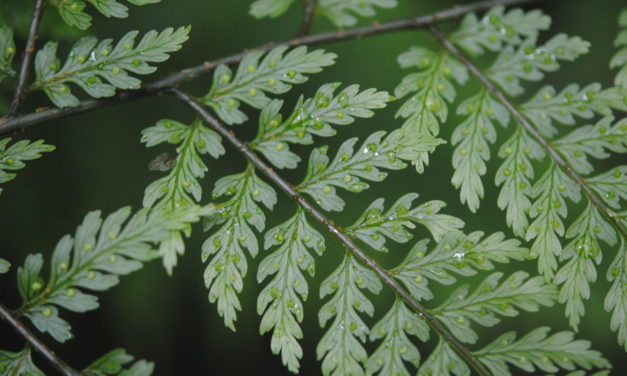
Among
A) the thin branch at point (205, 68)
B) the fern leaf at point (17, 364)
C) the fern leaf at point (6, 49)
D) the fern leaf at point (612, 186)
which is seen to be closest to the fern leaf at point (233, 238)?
→ the thin branch at point (205, 68)

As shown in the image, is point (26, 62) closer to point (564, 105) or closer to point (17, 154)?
point (17, 154)

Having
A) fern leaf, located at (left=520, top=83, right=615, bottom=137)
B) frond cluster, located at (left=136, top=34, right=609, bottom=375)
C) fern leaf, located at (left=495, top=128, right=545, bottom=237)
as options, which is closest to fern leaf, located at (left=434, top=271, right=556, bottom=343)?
frond cluster, located at (left=136, top=34, right=609, bottom=375)

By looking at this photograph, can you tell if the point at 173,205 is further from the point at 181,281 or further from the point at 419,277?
the point at 181,281

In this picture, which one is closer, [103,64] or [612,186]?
[103,64]

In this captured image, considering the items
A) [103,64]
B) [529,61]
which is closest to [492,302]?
[529,61]

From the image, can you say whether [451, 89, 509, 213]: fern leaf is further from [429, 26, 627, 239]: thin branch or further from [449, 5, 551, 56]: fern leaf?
[449, 5, 551, 56]: fern leaf
